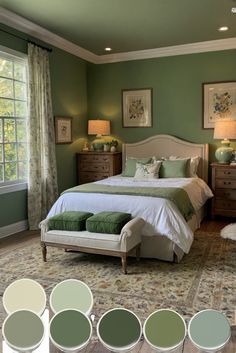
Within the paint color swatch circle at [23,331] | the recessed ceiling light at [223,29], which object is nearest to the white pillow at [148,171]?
the recessed ceiling light at [223,29]

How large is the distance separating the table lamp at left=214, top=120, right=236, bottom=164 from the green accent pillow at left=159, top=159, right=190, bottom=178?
22.6 inches

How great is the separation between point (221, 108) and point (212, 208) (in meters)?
1.75

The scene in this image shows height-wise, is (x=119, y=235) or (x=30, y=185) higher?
(x=30, y=185)

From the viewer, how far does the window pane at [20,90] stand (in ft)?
16.2

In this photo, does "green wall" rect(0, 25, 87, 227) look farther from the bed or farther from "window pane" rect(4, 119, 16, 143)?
the bed

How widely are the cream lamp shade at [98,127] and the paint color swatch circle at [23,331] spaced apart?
5.67 meters

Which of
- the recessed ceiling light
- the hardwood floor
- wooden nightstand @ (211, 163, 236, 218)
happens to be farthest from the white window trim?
the recessed ceiling light

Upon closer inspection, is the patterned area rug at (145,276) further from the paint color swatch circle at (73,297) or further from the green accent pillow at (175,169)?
the paint color swatch circle at (73,297)

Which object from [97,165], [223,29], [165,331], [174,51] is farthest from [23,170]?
[165,331]

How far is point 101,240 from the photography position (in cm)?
337

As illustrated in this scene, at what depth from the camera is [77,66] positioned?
6.35 metres

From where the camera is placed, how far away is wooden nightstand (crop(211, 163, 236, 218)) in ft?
17.6

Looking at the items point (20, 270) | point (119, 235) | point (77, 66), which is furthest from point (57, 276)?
point (77, 66)

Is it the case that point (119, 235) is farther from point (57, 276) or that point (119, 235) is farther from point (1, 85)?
point (1, 85)
